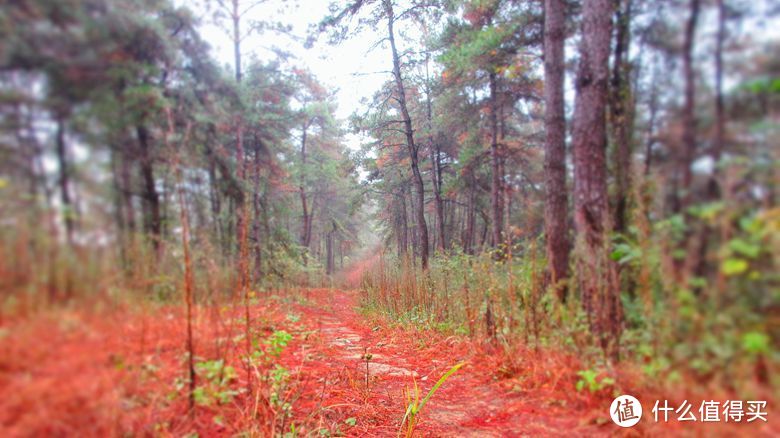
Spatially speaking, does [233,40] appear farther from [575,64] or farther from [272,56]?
[575,64]

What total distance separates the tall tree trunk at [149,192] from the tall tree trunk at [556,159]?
180 cm

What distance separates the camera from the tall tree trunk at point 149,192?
→ 3.52 feet

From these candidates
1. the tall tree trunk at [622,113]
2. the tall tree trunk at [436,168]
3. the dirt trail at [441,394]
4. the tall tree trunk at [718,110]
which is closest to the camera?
the tall tree trunk at [718,110]

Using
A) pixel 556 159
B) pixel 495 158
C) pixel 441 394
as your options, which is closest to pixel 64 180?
pixel 556 159

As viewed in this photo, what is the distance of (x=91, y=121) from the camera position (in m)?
0.90

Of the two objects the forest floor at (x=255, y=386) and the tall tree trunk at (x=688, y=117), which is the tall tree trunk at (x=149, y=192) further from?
the tall tree trunk at (x=688, y=117)

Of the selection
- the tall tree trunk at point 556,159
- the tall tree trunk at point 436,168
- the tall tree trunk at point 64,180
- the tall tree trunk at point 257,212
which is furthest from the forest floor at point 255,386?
the tall tree trunk at point 436,168

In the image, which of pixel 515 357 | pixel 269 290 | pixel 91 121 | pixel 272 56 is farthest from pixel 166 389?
pixel 515 357

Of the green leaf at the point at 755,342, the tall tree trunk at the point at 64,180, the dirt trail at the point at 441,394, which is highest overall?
the tall tree trunk at the point at 64,180

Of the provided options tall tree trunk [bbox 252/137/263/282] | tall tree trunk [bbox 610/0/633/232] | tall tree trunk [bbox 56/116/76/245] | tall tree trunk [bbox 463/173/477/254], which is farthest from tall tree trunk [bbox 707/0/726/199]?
tall tree trunk [bbox 463/173/477/254]

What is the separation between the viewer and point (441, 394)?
10.3 ft

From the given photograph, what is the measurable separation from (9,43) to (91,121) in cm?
20

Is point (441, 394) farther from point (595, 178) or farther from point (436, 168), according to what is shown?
point (436, 168)

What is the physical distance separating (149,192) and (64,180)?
0.96ft
